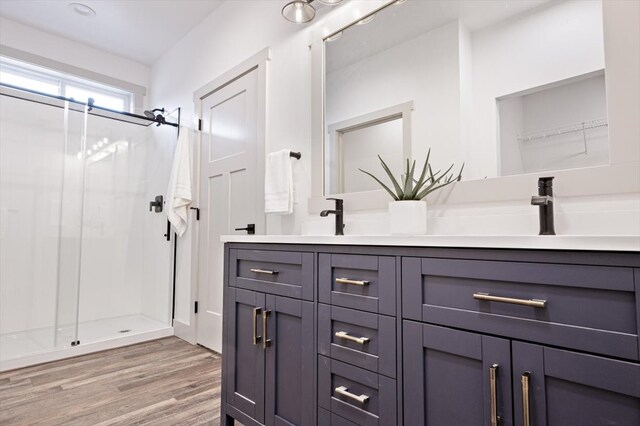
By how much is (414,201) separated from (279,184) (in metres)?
0.94

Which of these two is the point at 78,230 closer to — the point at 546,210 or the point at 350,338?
the point at 350,338

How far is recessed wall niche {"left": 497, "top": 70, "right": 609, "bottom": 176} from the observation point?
1.17 metres

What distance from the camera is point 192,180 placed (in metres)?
3.08

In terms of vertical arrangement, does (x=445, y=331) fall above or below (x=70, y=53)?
below

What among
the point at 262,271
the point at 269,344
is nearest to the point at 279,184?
the point at 262,271

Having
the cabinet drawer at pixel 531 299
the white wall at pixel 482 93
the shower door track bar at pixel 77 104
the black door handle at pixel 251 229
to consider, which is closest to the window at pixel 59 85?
the shower door track bar at pixel 77 104

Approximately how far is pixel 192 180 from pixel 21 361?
171cm

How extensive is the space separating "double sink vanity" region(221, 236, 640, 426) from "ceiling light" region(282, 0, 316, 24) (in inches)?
50.6

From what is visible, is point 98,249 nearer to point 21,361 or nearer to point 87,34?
point 21,361

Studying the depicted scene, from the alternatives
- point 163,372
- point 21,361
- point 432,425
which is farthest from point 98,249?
point 432,425

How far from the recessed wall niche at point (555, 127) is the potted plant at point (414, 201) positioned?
0.22 m

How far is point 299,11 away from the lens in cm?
195

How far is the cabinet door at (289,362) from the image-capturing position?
4.09ft

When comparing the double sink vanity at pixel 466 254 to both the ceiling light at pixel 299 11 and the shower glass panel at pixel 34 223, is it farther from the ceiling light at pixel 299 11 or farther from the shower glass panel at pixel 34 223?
the shower glass panel at pixel 34 223
